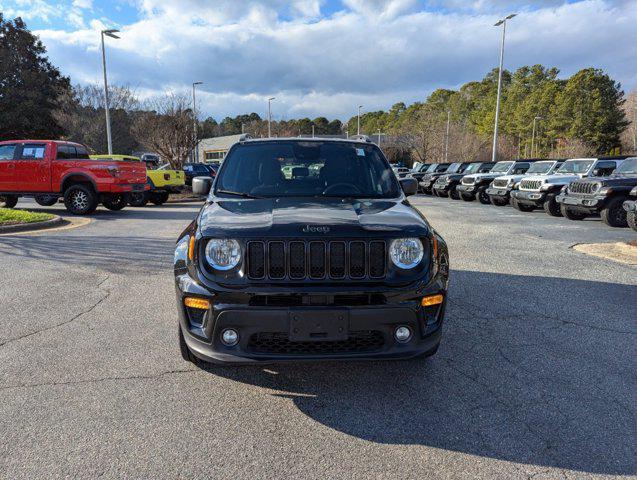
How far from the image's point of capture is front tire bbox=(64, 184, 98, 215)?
13047 mm

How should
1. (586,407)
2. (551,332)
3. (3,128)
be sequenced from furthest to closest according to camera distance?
(3,128) < (551,332) < (586,407)

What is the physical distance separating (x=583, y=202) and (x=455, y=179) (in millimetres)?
11090

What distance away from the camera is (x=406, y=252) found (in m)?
3.01

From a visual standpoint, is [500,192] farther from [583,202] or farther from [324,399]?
[324,399]

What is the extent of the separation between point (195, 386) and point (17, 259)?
18.3 ft

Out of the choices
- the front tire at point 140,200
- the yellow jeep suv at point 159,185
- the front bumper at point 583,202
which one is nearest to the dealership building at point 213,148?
the yellow jeep suv at point 159,185

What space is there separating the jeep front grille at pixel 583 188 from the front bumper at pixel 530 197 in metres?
1.70

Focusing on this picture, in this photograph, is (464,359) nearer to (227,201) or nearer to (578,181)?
(227,201)

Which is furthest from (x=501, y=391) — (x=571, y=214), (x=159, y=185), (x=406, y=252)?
(x=159, y=185)

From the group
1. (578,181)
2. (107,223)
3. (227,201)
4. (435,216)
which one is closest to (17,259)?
(107,223)

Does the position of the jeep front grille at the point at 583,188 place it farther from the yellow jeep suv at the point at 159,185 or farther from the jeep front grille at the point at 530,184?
the yellow jeep suv at the point at 159,185

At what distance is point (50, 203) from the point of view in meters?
16.0

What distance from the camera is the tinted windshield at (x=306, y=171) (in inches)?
161

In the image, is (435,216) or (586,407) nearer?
(586,407)
